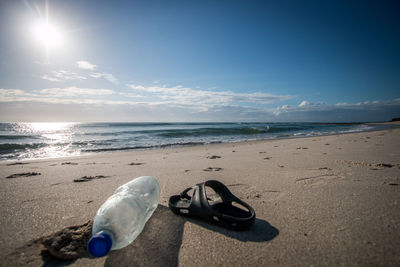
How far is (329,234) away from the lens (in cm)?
110

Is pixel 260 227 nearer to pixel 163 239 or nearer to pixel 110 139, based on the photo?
pixel 163 239

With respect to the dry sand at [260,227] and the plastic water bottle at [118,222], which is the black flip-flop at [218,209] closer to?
the dry sand at [260,227]

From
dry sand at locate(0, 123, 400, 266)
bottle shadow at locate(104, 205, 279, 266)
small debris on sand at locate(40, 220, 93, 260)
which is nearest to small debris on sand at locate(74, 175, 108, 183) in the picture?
dry sand at locate(0, 123, 400, 266)

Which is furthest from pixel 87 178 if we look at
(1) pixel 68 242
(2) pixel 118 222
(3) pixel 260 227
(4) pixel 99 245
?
(3) pixel 260 227

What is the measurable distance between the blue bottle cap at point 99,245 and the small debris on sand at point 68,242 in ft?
1.05

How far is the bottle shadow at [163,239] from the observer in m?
0.96

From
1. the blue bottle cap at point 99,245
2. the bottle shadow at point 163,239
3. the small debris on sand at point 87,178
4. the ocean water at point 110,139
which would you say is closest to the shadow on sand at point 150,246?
the bottle shadow at point 163,239

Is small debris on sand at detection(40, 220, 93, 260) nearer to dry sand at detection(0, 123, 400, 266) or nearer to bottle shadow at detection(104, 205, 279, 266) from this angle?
dry sand at detection(0, 123, 400, 266)

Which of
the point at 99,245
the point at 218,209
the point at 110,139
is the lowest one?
the point at 110,139

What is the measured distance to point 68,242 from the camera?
1.08m

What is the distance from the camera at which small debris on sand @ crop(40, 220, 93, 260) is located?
3.22ft

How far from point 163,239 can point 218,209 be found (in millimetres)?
453

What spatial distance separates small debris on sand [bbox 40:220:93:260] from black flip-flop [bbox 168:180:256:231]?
607 millimetres

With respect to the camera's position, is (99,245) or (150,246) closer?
(99,245)
